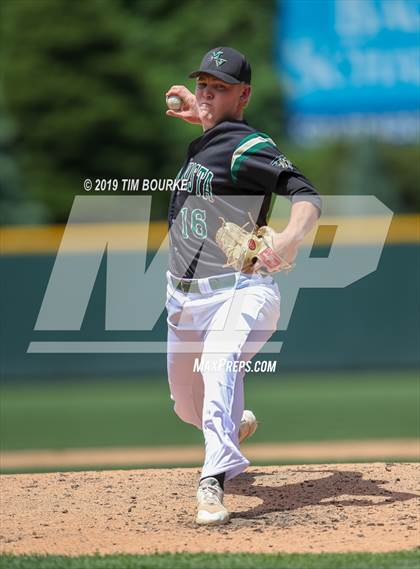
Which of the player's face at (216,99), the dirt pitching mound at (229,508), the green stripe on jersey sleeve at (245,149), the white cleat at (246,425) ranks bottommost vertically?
the dirt pitching mound at (229,508)

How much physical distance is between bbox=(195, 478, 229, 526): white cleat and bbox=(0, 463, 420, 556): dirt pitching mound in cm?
4

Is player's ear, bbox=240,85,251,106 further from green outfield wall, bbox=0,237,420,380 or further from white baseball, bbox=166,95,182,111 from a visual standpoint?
green outfield wall, bbox=0,237,420,380

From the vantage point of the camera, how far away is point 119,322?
1235 cm

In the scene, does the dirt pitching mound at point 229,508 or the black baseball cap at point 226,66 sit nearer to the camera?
the dirt pitching mound at point 229,508

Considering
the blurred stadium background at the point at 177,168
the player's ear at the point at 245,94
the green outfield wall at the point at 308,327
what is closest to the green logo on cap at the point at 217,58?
the player's ear at the point at 245,94

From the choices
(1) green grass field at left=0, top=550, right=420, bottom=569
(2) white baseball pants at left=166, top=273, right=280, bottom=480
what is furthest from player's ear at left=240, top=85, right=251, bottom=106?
(1) green grass field at left=0, top=550, right=420, bottom=569

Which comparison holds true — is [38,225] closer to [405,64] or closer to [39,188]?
[39,188]

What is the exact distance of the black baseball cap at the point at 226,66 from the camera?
16.5 ft

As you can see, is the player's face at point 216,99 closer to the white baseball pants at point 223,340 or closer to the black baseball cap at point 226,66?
the black baseball cap at point 226,66

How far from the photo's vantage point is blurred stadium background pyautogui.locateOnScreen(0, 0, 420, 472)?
10.9 metres

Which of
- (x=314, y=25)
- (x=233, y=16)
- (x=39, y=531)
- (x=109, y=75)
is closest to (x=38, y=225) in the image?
(x=109, y=75)

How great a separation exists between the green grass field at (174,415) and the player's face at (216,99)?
15.7 feet

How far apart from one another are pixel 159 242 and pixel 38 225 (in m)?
7.96

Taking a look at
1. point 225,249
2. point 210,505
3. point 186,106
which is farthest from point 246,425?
point 186,106
